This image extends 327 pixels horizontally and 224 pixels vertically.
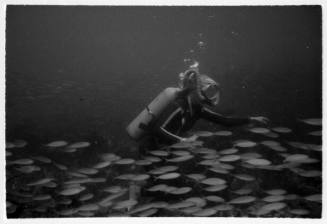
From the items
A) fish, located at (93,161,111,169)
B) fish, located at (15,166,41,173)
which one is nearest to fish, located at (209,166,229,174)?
fish, located at (93,161,111,169)

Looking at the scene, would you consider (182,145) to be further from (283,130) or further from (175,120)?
(283,130)

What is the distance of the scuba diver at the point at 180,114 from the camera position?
3.59 m

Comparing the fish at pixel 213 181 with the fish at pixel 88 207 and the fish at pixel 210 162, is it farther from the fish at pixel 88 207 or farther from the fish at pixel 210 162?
the fish at pixel 88 207

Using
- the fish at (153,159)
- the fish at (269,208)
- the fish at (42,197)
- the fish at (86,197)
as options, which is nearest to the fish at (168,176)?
the fish at (153,159)

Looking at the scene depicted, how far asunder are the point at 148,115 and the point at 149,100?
127 mm

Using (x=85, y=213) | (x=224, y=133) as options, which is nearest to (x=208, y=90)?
(x=224, y=133)

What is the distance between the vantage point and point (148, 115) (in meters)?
3.60

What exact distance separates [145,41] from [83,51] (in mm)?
536

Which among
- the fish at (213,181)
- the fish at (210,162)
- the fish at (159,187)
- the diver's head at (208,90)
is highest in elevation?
the diver's head at (208,90)

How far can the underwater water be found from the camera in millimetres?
3557

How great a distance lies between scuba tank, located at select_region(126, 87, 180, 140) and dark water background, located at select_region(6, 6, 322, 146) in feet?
0.17

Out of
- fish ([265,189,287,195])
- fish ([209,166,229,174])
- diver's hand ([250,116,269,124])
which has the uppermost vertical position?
diver's hand ([250,116,269,124])

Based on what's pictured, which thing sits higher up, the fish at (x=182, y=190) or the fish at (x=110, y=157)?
the fish at (x=110, y=157)

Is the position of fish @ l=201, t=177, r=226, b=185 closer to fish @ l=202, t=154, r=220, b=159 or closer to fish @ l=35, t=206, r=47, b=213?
fish @ l=202, t=154, r=220, b=159
